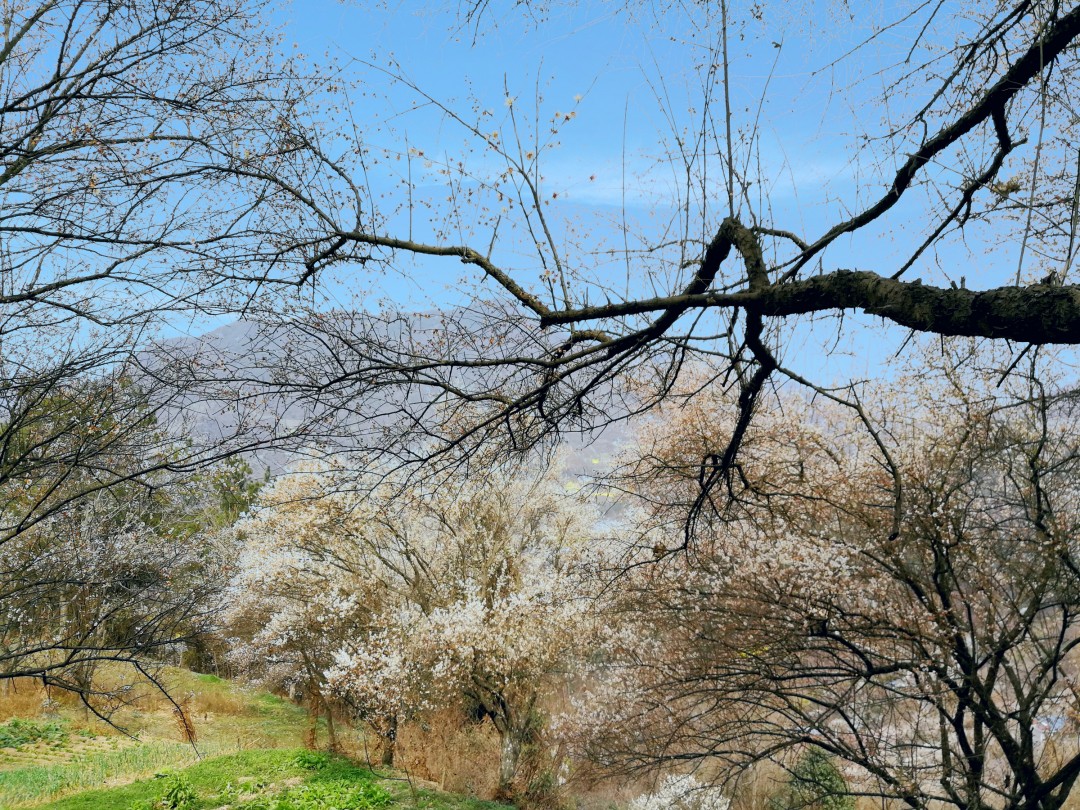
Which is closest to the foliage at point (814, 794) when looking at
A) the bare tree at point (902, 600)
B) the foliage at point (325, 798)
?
the bare tree at point (902, 600)

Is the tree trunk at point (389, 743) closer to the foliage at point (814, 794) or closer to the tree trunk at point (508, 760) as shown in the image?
the tree trunk at point (508, 760)

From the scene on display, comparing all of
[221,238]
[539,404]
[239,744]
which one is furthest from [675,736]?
[239,744]

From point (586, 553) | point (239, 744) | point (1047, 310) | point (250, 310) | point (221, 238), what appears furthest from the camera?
point (239, 744)

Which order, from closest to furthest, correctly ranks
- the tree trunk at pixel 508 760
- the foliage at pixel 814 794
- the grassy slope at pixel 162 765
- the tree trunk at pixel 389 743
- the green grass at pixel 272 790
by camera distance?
the green grass at pixel 272 790, the foliage at pixel 814 794, the grassy slope at pixel 162 765, the tree trunk at pixel 508 760, the tree trunk at pixel 389 743

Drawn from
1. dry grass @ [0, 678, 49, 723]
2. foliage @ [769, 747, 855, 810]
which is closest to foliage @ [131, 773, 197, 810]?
foliage @ [769, 747, 855, 810]

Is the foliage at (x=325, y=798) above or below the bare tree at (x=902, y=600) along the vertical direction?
below

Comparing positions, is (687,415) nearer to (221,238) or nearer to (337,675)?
(337,675)

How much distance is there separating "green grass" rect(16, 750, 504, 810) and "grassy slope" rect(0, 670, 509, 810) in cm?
2

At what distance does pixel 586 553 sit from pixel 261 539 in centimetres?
871

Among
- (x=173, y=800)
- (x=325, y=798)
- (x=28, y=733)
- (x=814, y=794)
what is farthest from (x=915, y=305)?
(x=28, y=733)

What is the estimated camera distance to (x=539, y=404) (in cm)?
350

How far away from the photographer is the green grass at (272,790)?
915 centimetres

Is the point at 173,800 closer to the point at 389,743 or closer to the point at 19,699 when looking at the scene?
the point at 389,743

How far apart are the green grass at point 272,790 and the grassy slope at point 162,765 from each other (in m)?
0.02
